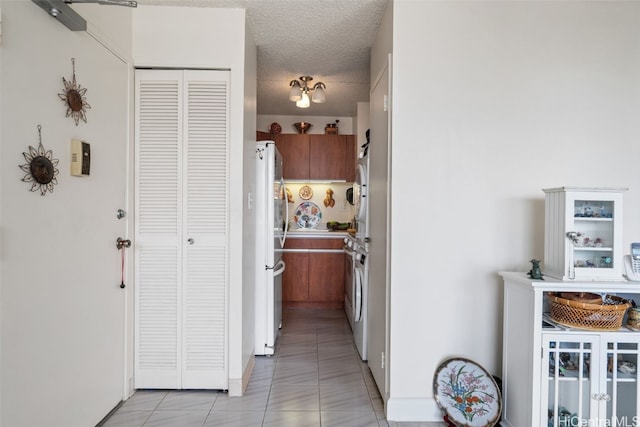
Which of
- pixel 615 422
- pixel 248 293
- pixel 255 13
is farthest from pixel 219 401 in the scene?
pixel 255 13

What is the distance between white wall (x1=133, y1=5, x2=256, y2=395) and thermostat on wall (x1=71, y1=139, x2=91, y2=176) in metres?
0.82

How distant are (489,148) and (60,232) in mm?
2354

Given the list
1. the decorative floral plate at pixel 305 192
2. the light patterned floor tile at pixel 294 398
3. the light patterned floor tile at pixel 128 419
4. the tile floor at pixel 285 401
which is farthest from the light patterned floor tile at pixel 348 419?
the decorative floral plate at pixel 305 192

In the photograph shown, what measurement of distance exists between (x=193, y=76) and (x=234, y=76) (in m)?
0.28

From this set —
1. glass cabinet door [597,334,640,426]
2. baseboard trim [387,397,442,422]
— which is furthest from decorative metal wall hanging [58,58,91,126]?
glass cabinet door [597,334,640,426]

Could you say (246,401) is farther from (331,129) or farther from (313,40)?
(331,129)

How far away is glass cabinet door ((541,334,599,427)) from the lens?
1671mm

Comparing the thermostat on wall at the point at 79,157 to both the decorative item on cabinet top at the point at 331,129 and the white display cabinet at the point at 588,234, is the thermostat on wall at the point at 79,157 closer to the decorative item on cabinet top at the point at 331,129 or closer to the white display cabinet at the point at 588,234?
the white display cabinet at the point at 588,234

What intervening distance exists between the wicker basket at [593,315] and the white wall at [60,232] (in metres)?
2.46

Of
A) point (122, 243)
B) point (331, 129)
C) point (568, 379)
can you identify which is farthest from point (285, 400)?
point (331, 129)

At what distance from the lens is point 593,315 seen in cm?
165

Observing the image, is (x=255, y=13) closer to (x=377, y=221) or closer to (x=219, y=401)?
(x=377, y=221)

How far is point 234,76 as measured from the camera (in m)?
2.34

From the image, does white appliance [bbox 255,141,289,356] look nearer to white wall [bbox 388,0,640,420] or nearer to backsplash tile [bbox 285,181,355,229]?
white wall [bbox 388,0,640,420]
